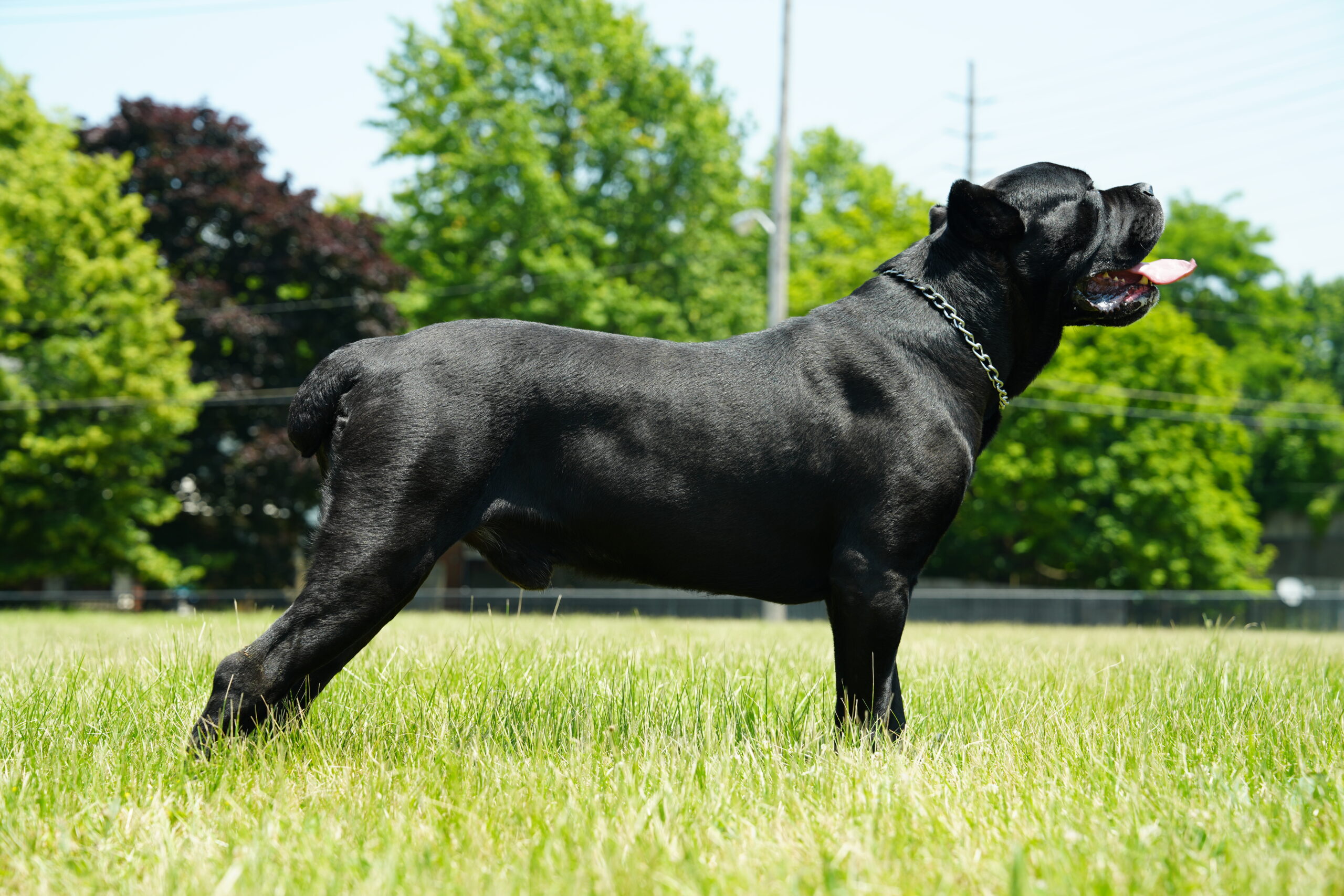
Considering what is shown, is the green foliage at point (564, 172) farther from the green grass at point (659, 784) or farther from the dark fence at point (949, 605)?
the green grass at point (659, 784)

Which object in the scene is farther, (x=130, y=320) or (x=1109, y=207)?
(x=130, y=320)

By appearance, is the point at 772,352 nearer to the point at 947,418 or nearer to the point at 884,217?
the point at 947,418

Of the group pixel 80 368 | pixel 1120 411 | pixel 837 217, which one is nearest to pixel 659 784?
pixel 80 368

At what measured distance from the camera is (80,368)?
24.2 m

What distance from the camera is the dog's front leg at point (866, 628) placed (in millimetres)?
3678

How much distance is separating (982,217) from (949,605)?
2336 cm

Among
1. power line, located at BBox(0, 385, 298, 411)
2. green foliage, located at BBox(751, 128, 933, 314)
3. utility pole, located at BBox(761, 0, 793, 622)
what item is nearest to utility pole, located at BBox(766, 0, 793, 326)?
utility pole, located at BBox(761, 0, 793, 622)

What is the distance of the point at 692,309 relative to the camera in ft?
100

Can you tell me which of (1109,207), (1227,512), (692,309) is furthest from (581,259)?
(1109,207)

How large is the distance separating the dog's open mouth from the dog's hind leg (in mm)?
2547

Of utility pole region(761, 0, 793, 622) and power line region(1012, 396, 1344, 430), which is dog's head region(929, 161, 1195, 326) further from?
power line region(1012, 396, 1344, 430)

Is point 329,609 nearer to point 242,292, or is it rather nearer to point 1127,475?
point 242,292

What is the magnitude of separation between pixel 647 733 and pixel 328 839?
135 centimetres

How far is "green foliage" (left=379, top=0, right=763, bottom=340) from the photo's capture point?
96.1ft
